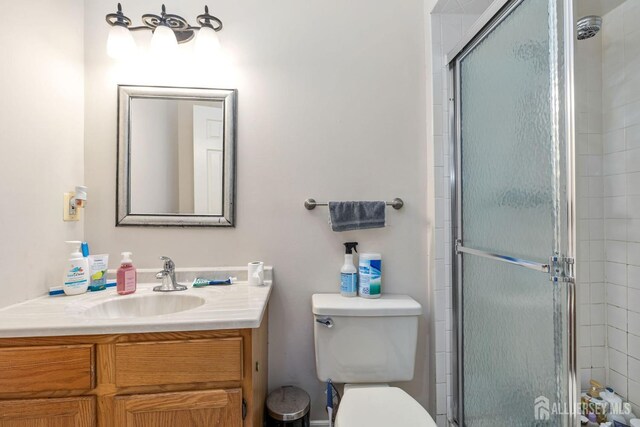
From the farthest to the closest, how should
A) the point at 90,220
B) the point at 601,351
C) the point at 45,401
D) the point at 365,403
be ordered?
the point at 601,351
the point at 90,220
the point at 365,403
the point at 45,401

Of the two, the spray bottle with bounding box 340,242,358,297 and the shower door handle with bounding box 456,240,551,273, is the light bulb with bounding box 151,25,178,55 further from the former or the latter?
the shower door handle with bounding box 456,240,551,273

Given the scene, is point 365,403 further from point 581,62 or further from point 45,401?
point 581,62

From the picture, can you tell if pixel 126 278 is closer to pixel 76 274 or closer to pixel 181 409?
pixel 76 274

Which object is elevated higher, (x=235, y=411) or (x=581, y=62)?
(x=581, y=62)

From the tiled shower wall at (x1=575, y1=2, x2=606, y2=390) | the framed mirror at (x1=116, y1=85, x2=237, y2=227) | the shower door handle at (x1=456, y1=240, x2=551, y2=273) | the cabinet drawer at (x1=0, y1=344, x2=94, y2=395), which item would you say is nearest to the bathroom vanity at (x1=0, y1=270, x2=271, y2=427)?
the cabinet drawer at (x1=0, y1=344, x2=94, y2=395)

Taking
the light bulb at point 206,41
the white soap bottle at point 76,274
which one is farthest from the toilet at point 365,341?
the light bulb at point 206,41

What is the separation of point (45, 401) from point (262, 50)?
1.48 m

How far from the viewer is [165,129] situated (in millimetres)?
1331

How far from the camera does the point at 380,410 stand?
1.00 meters

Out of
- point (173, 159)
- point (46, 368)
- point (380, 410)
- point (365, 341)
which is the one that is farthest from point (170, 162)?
point (380, 410)

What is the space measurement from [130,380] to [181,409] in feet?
0.54

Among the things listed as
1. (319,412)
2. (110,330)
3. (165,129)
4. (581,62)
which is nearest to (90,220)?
(165,129)

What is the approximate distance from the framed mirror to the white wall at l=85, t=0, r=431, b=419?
52 mm

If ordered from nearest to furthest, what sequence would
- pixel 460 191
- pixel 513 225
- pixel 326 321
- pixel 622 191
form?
pixel 513 225
pixel 326 321
pixel 460 191
pixel 622 191
